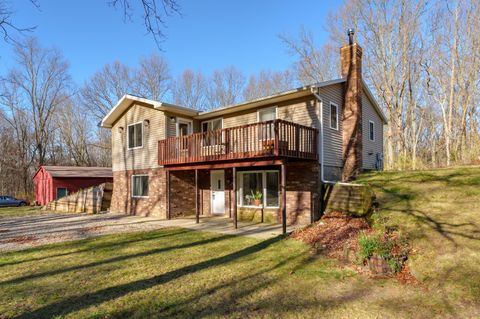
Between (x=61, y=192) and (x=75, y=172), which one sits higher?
(x=75, y=172)

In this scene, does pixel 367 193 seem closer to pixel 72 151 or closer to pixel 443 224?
pixel 443 224

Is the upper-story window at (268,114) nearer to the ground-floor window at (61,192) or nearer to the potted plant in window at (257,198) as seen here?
the potted plant in window at (257,198)

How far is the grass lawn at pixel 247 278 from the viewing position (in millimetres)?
4699

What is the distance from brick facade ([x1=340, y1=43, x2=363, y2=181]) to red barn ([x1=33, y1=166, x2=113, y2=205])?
21.1 m

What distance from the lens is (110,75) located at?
36844 mm

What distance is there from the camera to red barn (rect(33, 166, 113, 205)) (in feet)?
83.0

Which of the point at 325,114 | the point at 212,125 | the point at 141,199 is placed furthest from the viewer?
the point at 141,199

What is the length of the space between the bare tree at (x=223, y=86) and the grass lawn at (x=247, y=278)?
29.3m

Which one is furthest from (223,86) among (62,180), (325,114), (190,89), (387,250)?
(387,250)

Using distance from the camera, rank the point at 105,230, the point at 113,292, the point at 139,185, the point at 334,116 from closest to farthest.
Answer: the point at 113,292 < the point at 105,230 < the point at 334,116 < the point at 139,185

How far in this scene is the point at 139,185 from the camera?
17.0 m

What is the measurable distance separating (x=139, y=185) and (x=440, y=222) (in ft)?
45.7

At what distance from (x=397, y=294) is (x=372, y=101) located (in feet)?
38.9

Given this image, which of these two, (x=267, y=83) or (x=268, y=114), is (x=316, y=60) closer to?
(x=267, y=83)
